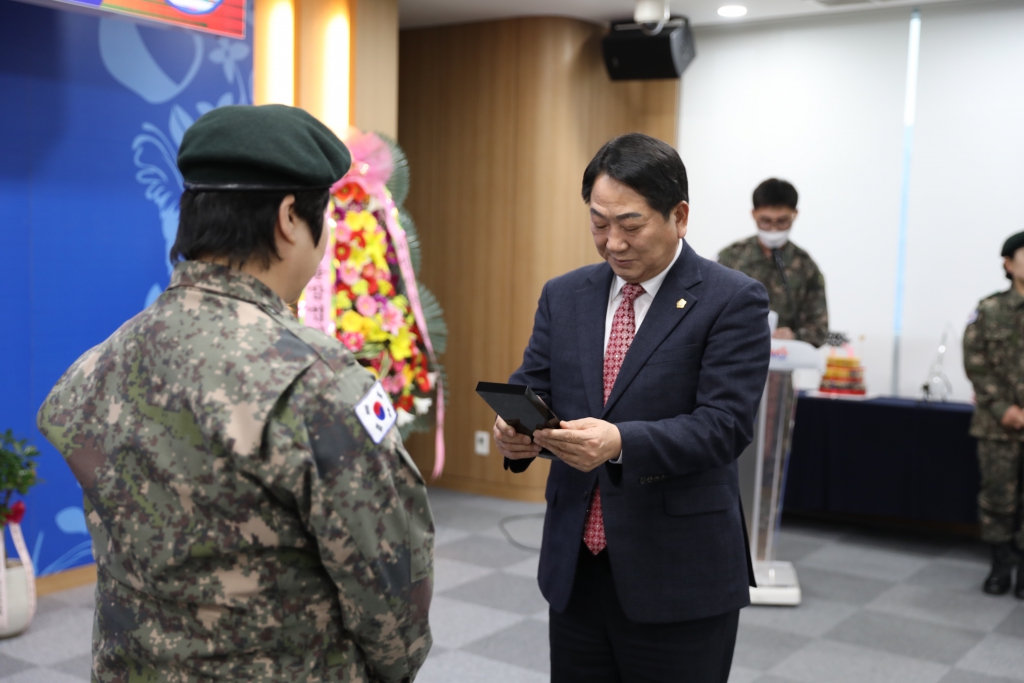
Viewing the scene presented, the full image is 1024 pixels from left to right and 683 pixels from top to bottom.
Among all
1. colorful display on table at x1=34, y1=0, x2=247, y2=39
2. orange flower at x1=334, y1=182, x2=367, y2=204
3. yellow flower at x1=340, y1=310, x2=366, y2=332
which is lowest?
yellow flower at x1=340, y1=310, x2=366, y2=332

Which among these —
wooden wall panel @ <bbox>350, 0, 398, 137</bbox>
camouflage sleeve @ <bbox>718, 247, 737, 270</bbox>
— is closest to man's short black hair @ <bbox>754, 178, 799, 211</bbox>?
camouflage sleeve @ <bbox>718, 247, 737, 270</bbox>

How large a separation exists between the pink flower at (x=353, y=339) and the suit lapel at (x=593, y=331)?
2048 millimetres

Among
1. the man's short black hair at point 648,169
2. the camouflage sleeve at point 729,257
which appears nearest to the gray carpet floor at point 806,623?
the camouflage sleeve at point 729,257

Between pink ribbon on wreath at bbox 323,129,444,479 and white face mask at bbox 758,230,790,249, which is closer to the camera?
pink ribbon on wreath at bbox 323,129,444,479

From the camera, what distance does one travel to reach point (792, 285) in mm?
4395

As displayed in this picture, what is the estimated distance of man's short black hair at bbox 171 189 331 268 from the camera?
1111 millimetres

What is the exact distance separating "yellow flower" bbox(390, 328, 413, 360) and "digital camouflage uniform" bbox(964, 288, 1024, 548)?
2.59 meters

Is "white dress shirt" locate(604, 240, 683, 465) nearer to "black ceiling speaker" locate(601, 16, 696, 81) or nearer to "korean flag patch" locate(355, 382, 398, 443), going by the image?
"korean flag patch" locate(355, 382, 398, 443)

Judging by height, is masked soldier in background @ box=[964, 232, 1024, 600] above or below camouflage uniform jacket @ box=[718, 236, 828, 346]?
below

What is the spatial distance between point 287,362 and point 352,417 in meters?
0.09

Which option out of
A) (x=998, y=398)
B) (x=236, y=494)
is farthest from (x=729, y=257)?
(x=236, y=494)

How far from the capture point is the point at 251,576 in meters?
1.10

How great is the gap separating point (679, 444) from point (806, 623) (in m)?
2.69

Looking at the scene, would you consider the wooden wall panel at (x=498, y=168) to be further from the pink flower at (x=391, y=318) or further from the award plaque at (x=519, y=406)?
the award plaque at (x=519, y=406)
